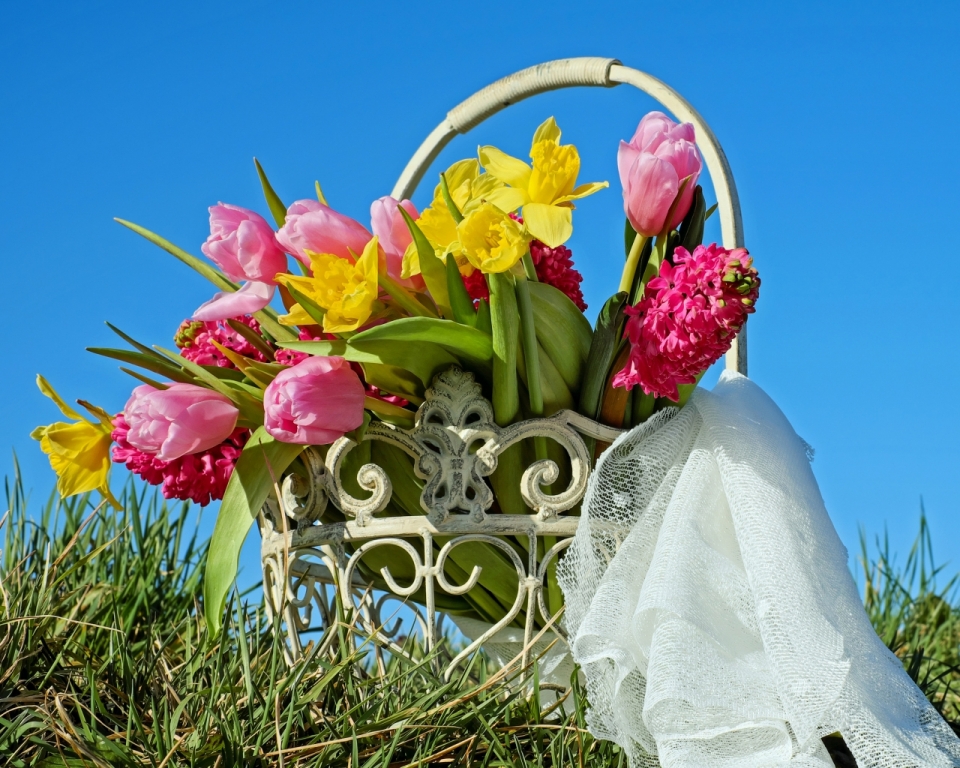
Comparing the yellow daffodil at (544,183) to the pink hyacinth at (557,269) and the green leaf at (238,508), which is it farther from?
the green leaf at (238,508)

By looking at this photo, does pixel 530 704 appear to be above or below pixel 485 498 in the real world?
below

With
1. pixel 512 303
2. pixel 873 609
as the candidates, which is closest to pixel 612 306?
pixel 512 303

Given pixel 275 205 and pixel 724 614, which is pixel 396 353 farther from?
pixel 724 614

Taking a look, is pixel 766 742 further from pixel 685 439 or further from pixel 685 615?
pixel 685 439

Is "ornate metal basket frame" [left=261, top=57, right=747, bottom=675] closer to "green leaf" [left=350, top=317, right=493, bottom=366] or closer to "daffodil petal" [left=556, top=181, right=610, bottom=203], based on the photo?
"green leaf" [left=350, top=317, right=493, bottom=366]

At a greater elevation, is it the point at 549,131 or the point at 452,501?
the point at 549,131

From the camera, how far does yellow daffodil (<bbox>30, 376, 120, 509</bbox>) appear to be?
0.87 m

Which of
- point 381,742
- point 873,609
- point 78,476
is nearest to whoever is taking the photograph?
point 381,742

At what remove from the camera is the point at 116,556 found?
1.25 m

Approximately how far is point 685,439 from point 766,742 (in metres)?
0.23

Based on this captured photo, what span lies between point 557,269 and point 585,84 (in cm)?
31

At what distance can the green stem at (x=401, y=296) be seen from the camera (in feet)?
2.42

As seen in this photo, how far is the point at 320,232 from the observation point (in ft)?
2.39

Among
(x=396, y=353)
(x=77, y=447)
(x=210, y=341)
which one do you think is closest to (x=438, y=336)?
(x=396, y=353)
